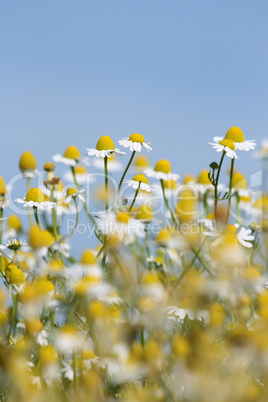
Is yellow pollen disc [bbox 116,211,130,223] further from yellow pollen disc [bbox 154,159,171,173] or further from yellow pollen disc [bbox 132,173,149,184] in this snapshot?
yellow pollen disc [bbox 154,159,171,173]

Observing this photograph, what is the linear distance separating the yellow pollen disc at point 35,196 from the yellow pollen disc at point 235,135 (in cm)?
99

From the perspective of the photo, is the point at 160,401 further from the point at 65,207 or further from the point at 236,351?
the point at 65,207

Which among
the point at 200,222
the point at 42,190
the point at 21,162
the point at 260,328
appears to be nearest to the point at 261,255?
the point at 200,222

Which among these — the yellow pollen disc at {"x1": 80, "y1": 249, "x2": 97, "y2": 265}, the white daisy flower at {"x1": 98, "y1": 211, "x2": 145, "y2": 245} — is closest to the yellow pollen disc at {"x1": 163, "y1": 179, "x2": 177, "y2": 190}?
the white daisy flower at {"x1": 98, "y1": 211, "x2": 145, "y2": 245}

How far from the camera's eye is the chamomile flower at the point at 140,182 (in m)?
2.51

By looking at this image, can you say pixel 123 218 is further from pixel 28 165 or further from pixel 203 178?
pixel 203 178

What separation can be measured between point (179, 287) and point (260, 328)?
1.62 feet

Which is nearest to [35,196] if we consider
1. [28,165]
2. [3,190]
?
[3,190]

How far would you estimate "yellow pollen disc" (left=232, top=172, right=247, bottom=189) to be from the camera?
299cm

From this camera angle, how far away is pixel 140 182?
2547 millimetres

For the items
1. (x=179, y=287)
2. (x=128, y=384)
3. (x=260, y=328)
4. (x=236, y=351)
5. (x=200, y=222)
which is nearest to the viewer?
(x=236, y=351)

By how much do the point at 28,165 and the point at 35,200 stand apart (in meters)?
0.37

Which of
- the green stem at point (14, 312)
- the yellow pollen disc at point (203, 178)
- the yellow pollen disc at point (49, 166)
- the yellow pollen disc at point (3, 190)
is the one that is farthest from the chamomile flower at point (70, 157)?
the green stem at point (14, 312)

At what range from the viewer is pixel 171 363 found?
1.77 meters
